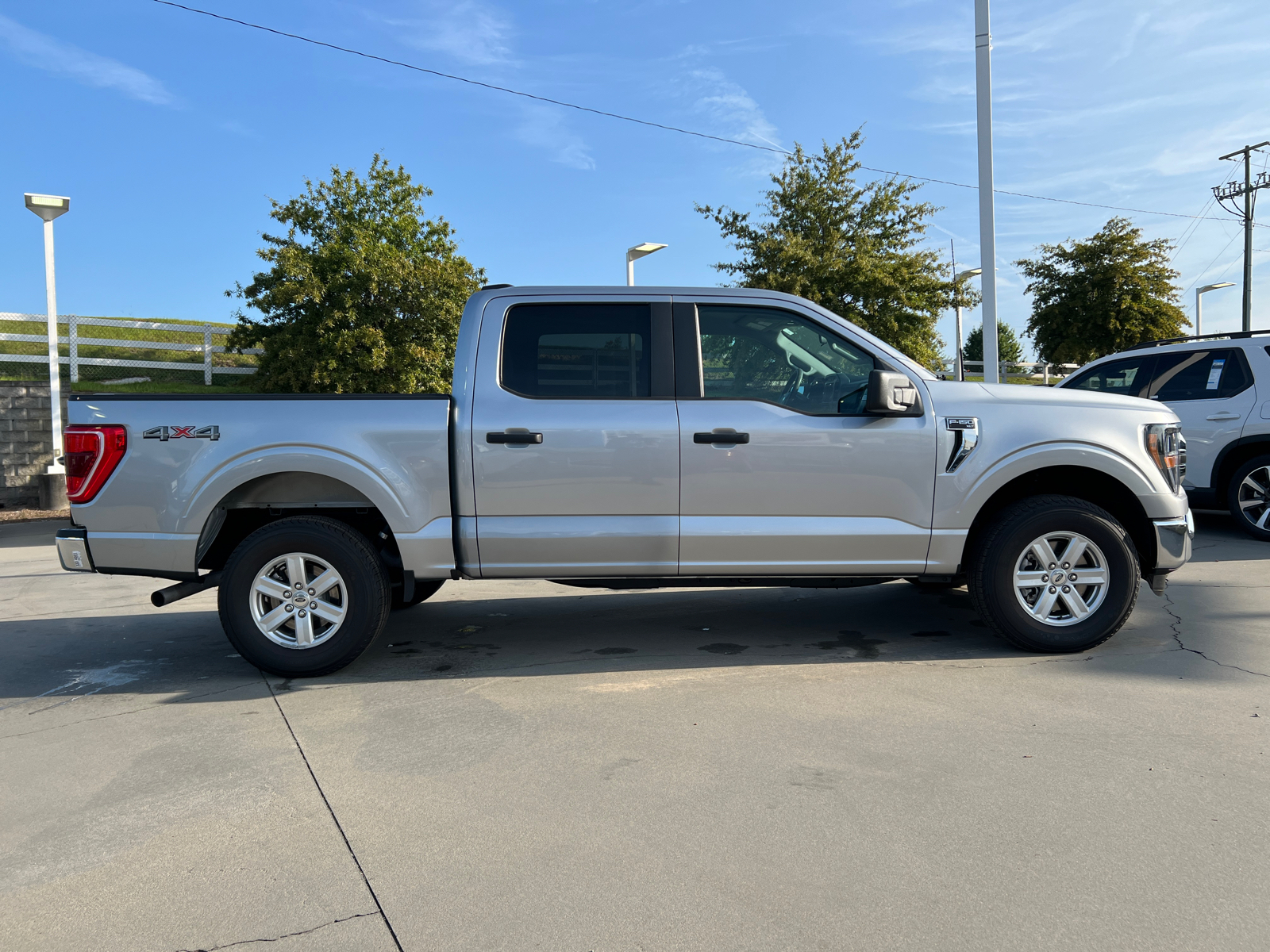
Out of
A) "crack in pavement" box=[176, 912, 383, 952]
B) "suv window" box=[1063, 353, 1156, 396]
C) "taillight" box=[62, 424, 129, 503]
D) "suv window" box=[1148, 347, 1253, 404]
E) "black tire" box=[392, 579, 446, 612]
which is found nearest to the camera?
"crack in pavement" box=[176, 912, 383, 952]

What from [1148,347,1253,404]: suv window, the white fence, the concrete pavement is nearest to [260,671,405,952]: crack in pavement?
the concrete pavement

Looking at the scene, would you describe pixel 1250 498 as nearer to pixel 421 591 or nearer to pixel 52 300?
pixel 421 591

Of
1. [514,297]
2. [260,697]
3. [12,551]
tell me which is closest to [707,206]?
[12,551]

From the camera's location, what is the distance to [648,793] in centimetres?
325

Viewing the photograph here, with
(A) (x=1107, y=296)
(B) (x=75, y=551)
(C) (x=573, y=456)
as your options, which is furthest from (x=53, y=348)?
(A) (x=1107, y=296)

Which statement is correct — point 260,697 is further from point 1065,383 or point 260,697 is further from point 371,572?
point 1065,383

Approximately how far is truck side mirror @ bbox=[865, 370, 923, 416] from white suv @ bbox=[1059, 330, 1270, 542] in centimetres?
486

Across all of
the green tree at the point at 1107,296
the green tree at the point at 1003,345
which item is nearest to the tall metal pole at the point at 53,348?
the green tree at the point at 1107,296

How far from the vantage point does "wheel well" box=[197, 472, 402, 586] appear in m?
4.82

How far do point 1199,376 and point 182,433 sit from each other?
902 centimetres

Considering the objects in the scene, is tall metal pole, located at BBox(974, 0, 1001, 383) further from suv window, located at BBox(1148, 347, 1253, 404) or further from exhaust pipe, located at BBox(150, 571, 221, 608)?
exhaust pipe, located at BBox(150, 571, 221, 608)

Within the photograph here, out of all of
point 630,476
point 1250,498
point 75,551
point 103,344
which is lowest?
point 1250,498

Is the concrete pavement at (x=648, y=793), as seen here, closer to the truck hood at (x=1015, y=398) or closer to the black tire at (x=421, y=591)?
the black tire at (x=421, y=591)

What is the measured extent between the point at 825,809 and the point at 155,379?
61.2ft
